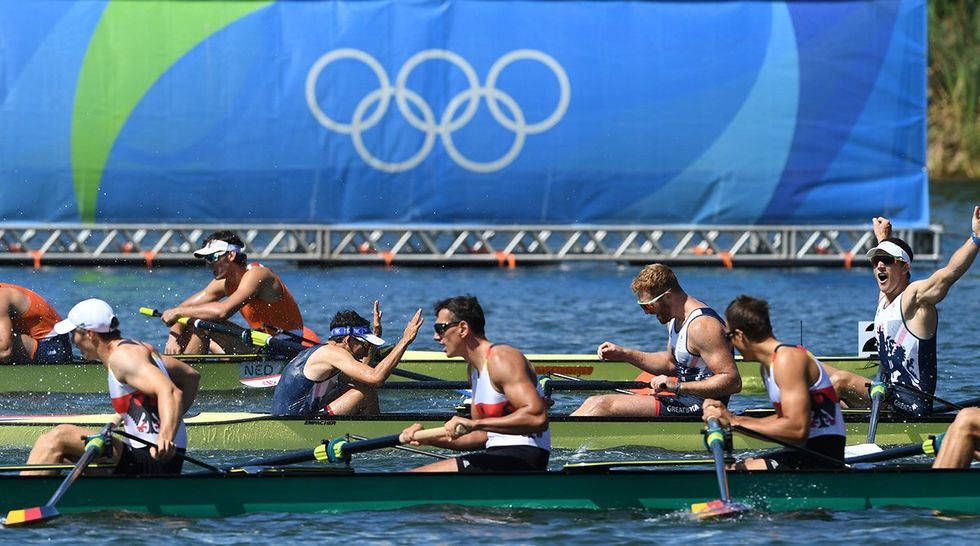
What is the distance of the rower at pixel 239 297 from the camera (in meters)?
16.0

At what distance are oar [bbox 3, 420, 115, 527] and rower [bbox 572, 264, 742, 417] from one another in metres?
4.29

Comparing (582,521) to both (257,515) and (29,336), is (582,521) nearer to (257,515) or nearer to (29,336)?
(257,515)

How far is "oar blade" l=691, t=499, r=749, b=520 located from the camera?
412 inches

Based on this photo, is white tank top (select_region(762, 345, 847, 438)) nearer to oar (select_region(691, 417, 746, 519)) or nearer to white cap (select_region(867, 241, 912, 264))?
oar (select_region(691, 417, 746, 519))

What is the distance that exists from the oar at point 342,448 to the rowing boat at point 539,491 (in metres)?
0.25

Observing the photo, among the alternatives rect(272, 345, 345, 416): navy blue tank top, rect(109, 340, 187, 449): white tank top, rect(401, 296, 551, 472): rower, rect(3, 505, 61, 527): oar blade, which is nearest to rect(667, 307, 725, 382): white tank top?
rect(401, 296, 551, 472): rower

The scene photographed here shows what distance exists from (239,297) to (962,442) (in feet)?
25.4

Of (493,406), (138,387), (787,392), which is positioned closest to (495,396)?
(493,406)

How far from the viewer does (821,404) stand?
1043cm

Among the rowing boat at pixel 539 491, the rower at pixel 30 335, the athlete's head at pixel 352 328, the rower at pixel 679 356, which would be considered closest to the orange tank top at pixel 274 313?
the rower at pixel 30 335

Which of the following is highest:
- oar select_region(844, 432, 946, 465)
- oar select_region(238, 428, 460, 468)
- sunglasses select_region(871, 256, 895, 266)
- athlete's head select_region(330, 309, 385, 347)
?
sunglasses select_region(871, 256, 895, 266)

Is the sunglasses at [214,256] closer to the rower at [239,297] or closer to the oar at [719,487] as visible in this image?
the rower at [239,297]

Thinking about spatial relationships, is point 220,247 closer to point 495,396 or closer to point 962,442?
point 495,396

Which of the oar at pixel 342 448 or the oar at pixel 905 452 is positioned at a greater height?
the oar at pixel 342 448
